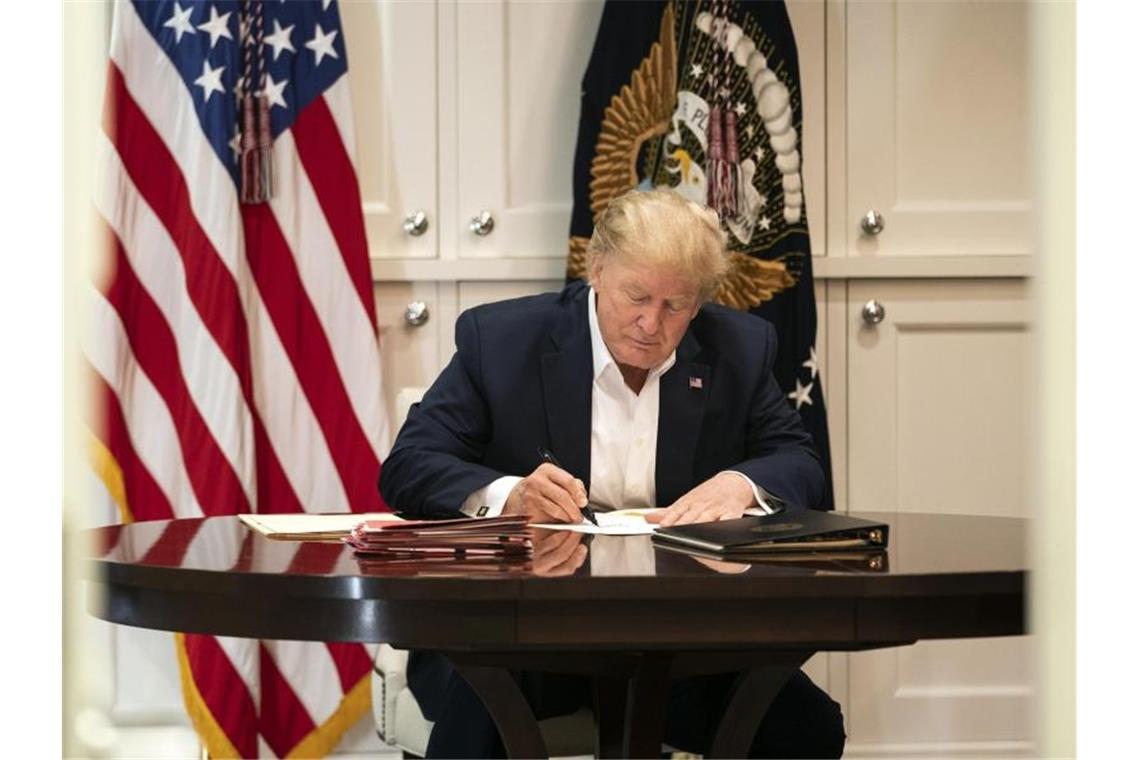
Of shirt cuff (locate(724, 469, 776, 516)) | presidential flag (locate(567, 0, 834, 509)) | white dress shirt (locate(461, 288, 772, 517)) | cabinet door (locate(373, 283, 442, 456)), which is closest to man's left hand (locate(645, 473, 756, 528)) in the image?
shirt cuff (locate(724, 469, 776, 516))

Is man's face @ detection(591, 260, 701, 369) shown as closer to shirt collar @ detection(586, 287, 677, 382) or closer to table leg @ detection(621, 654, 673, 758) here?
shirt collar @ detection(586, 287, 677, 382)

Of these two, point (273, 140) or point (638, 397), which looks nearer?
point (638, 397)

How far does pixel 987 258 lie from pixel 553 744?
2.18 m

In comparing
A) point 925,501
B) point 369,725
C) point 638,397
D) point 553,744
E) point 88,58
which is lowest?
point 369,725

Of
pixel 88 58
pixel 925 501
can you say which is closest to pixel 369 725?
pixel 925 501

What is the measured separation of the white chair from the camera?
8.63ft

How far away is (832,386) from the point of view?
422 centimetres

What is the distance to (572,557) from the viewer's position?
6.37 ft

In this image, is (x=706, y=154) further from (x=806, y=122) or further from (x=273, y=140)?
(x=273, y=140)

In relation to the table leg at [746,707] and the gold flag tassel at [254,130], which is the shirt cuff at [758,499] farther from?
the gold flag tassel at [254,130]

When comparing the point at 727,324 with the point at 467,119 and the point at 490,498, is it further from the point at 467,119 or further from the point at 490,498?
the point at 467,119

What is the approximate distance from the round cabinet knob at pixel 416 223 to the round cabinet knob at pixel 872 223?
47.2 inches

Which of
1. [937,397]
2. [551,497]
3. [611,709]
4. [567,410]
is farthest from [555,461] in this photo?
[937,397]

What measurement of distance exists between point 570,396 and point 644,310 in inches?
8.1
